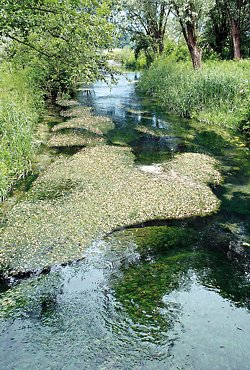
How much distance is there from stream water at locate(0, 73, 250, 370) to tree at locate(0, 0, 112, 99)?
23.6 feet

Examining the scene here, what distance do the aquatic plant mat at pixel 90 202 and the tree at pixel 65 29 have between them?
3658mm

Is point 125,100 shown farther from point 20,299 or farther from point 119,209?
point 20,299

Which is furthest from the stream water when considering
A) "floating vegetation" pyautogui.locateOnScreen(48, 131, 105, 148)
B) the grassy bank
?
the grassy bank

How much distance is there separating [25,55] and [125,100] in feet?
40.7

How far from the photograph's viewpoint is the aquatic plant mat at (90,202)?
7.78 m

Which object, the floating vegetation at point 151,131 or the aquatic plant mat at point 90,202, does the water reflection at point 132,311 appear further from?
the floating vegetation at point 151,131

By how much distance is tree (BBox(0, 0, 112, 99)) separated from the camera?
10.7m

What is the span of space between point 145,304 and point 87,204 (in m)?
4.28

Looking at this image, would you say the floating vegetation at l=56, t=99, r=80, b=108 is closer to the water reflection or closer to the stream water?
the stream water

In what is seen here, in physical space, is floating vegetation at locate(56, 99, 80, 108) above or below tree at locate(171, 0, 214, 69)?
Result: below

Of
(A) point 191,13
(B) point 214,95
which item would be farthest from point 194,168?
(A) point 191,13

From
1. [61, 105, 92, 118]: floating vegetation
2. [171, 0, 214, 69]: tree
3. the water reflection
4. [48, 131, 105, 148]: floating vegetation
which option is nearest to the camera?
the water reflection

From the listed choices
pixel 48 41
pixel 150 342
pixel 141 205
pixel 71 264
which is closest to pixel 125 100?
pixel 48 41

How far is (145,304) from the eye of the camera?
6.08 metres
